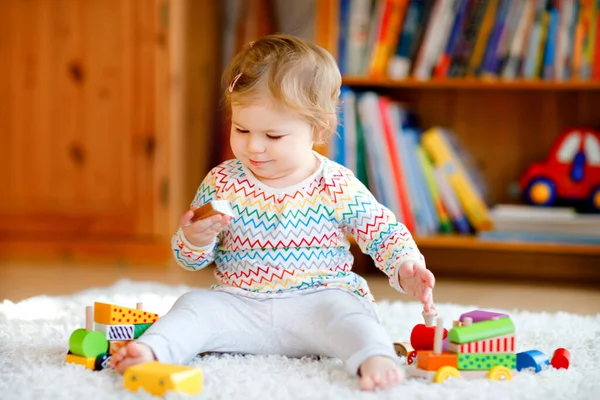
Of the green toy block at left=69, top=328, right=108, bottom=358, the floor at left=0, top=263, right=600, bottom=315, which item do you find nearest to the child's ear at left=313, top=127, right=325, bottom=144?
the green toy block at left=69, top=328, right=108, bottom=358

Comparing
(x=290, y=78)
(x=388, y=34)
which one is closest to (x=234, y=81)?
(x=290, y=78)

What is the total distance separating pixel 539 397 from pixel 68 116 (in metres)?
1.59

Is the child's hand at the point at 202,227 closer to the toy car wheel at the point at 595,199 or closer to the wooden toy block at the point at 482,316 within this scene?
the wooden toy block at the point at 482,316

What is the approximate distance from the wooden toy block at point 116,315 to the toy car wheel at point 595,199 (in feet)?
4.12

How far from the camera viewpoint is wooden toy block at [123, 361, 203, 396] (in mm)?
887

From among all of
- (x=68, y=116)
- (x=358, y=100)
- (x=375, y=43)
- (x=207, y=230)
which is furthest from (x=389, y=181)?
(x=207, y=230)

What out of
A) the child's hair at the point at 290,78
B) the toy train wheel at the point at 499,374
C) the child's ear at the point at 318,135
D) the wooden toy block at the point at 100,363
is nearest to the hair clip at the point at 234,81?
the child's hair at the point at 290,78

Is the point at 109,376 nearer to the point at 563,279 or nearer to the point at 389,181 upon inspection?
the point at 389,181

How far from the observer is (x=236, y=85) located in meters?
1.14

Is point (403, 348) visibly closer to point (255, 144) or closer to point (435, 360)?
point (435, 360)

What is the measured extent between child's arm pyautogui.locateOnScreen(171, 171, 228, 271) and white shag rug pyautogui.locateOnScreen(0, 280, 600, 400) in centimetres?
14

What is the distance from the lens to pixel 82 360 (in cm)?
104

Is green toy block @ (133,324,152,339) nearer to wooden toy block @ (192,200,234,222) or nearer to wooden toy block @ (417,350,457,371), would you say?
wooden toy block @ (192,200,234,222)

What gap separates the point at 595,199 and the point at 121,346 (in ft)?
4.26
